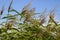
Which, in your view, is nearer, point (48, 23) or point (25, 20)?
point (25, 20)

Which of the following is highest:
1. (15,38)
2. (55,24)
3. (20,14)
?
Answer: (20,14)

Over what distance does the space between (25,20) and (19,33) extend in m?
0.18

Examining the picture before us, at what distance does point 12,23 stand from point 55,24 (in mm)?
478

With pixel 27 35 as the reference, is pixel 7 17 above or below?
above

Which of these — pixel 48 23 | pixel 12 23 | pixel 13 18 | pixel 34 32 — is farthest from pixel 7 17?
pixel 48 23

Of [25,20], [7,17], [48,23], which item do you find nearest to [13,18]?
[7,17]

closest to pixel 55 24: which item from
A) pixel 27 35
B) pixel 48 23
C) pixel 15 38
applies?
pixel 48 23

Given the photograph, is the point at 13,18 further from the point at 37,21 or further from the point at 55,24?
the point at 55,24

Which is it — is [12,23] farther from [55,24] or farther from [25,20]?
[55,24]

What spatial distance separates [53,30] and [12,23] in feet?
1.59

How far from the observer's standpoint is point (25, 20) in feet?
5.49

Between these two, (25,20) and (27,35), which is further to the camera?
(27,35)

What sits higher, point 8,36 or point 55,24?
point 55,24

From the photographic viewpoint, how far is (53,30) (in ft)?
5.95
